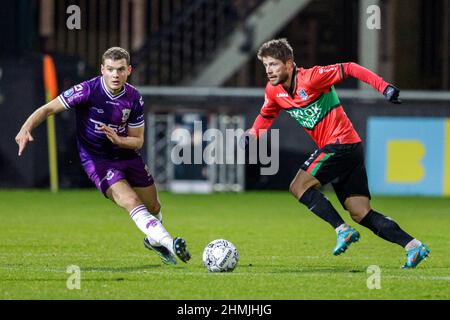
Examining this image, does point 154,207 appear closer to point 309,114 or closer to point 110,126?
point 110,126

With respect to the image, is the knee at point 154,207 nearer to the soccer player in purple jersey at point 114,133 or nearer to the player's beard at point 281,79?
the soccer player in purple jersey at point 114,133

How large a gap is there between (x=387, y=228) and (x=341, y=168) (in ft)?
2.23

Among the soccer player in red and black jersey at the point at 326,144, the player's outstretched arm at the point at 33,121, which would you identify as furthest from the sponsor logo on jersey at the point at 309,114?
the player's outstretched arm at the point at 33,121

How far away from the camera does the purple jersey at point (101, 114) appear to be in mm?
10422

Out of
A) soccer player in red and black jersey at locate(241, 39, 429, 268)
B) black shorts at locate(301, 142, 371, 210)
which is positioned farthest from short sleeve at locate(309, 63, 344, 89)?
black shorts at locate(301, 142, 371, 210)

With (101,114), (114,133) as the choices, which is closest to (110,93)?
(101,114)

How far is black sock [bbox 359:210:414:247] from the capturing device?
10094 mm

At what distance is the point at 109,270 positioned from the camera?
33.0ft

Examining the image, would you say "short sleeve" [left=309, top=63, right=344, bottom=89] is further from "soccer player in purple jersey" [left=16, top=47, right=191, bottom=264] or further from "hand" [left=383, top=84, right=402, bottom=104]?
"soccer player in purple jersey" [left=16, top=47, right=191, bottom=264]

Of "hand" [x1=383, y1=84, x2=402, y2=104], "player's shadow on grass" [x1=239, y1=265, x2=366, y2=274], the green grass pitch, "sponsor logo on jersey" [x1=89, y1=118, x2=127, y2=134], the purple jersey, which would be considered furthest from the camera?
"sponsor logo on jersey" [x1=89, y1=118, x2=127, y2=134]

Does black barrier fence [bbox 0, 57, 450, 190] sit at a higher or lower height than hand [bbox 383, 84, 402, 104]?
lower

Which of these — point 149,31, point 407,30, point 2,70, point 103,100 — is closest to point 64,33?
point 149,31

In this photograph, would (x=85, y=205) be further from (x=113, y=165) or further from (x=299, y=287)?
(x=299, y=287)

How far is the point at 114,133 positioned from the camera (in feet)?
33.1
